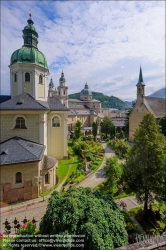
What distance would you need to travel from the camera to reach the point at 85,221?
6980 mm

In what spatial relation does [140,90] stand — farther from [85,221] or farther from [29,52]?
[85,221]

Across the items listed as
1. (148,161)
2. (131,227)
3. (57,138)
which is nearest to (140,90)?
(57,138)

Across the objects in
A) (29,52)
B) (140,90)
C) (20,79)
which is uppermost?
(29,52)

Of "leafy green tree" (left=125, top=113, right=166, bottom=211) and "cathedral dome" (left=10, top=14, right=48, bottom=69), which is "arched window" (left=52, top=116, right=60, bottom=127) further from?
"leafy green tree" (left=125, top=113, right=166, bottom=211)

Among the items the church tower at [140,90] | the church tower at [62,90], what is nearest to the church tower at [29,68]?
the church tower at [140,90]

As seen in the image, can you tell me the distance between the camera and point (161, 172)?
37.1ft

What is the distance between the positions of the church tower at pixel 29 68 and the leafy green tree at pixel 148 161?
16690 mm

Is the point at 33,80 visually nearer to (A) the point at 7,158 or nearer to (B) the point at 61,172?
(A) the point at 7,158

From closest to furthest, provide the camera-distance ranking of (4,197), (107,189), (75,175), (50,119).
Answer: (4,197)
(107,189)
(75,175)
(50,119)

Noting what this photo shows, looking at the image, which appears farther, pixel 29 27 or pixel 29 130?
pixel 29 27

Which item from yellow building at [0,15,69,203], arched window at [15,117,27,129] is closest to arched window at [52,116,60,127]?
yellow building at [0,15,69,203]

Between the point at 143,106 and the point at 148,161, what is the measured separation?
117ft

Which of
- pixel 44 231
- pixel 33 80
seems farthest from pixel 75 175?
pixel 33 80

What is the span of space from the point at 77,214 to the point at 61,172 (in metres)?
14.9
